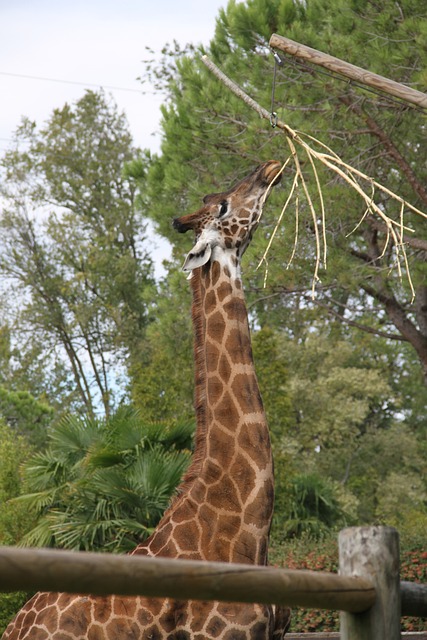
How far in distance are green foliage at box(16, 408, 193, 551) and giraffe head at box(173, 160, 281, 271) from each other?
5200 millimetres

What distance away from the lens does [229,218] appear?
498 centimetres

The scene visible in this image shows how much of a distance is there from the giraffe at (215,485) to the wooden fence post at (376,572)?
1.00 meters

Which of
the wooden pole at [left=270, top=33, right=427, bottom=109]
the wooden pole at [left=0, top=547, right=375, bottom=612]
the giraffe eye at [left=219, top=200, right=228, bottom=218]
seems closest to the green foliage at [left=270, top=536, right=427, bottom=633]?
the wooden pole at [left=270, top=33, right=427, bottom=109]

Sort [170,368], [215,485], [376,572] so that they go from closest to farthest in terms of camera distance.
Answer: [376,572] < [215,485] < [170,368]

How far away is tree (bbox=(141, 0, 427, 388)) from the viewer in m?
12.4

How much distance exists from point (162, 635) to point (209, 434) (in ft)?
3.08

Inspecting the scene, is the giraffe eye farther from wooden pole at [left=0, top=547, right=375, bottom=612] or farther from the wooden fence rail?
wooden pole at [left=0, top=547, right=375, bottom=612]

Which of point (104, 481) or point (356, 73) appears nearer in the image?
point (356, 73)

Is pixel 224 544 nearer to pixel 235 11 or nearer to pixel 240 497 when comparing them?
pixel 240 497

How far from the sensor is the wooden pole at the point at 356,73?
6582 millimetres

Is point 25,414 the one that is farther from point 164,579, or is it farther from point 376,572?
point 164,579

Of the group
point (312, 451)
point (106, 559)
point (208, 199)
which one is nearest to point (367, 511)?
point (312, 451)

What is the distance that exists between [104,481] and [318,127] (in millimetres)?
5626

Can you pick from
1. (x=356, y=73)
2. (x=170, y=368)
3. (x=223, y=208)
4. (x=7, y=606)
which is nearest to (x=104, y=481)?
(x=7, y=606)
